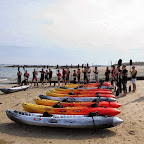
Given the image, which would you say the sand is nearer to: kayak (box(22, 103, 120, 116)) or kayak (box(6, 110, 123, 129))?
kayak (box(6, 110, 123, 129))

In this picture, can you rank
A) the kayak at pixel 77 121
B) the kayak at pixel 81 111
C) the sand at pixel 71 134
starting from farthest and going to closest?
the kayak at pixel 81 111 → the kayak at pixel 77 121 → the sand at pixel 71 134

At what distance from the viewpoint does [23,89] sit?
13875 mm

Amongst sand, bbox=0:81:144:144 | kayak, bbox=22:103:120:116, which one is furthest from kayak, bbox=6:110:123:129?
kayak, bbox=22:103:120:116

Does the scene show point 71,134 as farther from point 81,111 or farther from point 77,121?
point 81,111

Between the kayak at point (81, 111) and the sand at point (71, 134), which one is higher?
the kayak at point (81, 111)

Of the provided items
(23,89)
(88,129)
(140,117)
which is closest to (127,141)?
(88,129)

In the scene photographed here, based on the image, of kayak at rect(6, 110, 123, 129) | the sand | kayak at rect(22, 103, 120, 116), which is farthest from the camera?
kayak at rect(22, 103, 120, 116)

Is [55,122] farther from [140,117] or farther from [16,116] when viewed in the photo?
[140,117]

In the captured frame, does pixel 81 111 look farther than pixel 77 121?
Yes

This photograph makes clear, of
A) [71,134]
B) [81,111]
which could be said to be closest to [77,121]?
[71,134]

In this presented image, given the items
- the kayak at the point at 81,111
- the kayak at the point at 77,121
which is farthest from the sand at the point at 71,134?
the kayak at the point at 81,111

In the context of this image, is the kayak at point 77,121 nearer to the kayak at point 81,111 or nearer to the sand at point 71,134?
the sand at point 71,134

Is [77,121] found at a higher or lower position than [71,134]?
higher

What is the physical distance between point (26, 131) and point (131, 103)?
226 inches
